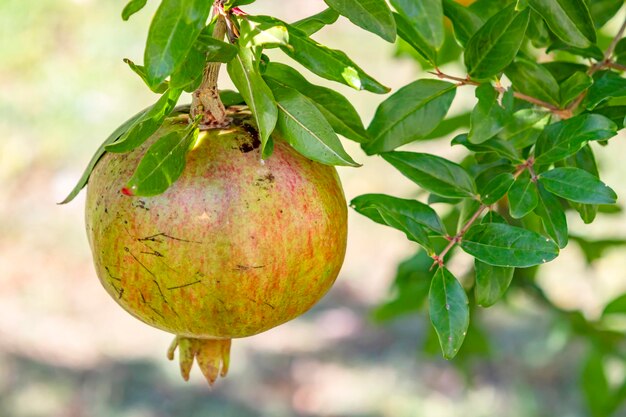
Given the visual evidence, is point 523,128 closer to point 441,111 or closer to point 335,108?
point 441,111

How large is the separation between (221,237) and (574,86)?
486 millimetres

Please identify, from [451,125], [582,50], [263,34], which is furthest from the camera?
[451,125]

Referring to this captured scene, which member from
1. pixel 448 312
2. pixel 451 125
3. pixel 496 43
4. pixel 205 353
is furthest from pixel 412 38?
pixel 451 125

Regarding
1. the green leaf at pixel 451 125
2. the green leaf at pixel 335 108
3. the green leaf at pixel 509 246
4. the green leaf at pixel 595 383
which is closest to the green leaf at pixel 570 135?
the green leaf at pixel 509 246

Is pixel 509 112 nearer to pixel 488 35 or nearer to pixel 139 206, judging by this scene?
pixel 488 35

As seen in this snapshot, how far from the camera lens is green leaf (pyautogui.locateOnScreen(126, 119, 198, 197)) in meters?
0.90

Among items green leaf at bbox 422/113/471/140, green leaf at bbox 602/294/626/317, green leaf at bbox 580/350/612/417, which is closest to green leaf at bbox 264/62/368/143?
green leaf at bbox 422/113/471/140

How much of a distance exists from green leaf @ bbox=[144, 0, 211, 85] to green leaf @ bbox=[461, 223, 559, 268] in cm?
41

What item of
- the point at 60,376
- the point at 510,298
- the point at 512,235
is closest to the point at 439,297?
the point at 512,235

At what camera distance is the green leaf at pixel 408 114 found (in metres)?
1.14

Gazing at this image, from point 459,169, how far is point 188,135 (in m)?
0.35

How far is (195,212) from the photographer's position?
94 cm

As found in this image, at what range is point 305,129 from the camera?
96cm

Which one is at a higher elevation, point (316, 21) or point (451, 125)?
point (316, 21)
